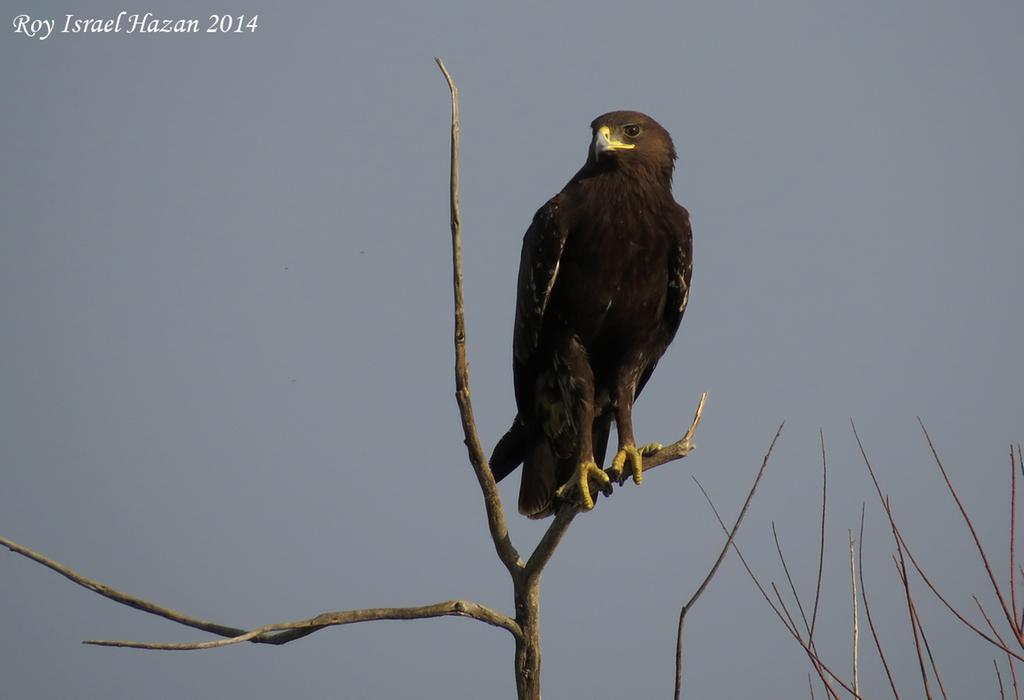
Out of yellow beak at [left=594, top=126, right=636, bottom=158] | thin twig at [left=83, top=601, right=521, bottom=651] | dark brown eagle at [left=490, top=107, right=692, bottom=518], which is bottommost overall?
thin twig at [left=83, top=601, right=521, bottom=651]

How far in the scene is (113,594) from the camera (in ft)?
14.3

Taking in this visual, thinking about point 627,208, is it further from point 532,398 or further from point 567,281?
point 532,398

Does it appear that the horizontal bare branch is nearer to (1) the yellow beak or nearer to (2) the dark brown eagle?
(2) the dark brown eagle

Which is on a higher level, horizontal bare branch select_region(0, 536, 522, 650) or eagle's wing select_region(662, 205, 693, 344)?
eagle's wing select_region(662, 205, 693, 344)

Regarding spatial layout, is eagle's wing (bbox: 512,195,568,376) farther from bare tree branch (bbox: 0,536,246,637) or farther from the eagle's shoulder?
bare tree branch (bbox: 0,536,246,637)

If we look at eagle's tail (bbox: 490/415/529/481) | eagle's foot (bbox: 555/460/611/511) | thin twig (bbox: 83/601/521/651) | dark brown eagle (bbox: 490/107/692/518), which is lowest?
thin twig (bbox: 83/601/521/651)

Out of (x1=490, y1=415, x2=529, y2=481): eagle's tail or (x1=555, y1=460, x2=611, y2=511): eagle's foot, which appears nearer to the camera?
(x1=555, y1=460, x2=611, y2=511): eagle's foot

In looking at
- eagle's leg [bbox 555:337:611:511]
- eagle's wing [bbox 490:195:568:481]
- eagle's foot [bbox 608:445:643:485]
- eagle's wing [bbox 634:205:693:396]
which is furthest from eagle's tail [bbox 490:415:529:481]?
→ eagle's wing [bbox 634:205:693:396]

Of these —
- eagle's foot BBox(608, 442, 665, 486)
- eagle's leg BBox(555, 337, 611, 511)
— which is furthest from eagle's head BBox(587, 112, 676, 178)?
eagle's foot BBox(608, 442, 665, 486)

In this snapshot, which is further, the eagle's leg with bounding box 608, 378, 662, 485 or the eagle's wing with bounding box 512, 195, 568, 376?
the eagle's wing with bounding box 512, 195, 568, 376

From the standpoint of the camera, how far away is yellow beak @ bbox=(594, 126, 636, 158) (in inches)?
240

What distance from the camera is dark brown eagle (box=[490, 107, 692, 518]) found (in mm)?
5965

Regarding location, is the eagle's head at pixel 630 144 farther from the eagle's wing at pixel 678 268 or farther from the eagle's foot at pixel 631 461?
the eagle's foot at pixel 631 461

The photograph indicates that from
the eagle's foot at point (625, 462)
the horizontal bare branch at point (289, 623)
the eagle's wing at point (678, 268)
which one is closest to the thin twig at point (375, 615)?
the horizontal bare branch at point (289, 623)
